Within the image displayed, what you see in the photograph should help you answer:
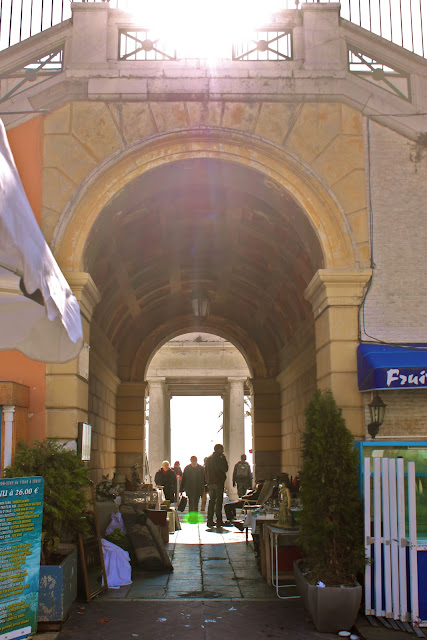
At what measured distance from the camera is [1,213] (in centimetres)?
345

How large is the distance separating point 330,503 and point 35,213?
17.8 feet

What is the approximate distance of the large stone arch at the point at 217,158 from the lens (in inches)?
359

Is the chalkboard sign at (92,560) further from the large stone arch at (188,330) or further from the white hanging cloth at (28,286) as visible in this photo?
the large stone arch at (188,330)

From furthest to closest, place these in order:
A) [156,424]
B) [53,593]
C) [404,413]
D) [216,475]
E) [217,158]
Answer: [156,424] < [216,475] < [217,158] < [404,413] < [53,593]

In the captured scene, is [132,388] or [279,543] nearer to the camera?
[279,543]

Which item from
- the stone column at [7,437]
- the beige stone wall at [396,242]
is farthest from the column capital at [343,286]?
the stone column at [7,437]

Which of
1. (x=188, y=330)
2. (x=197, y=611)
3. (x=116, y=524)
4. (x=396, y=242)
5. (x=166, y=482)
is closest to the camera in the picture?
(x=197, y=611)

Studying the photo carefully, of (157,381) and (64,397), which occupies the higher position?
(157,381)

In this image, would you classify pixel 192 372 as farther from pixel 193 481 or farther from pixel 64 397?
pixel 64 397

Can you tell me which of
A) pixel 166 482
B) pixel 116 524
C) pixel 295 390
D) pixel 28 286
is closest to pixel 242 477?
pixel 166 482

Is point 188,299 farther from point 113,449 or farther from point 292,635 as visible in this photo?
point 292,635

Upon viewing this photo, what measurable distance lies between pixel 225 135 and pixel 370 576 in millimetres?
6006

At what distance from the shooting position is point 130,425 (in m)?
18.3

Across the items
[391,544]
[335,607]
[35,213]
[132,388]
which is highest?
[35,213]
